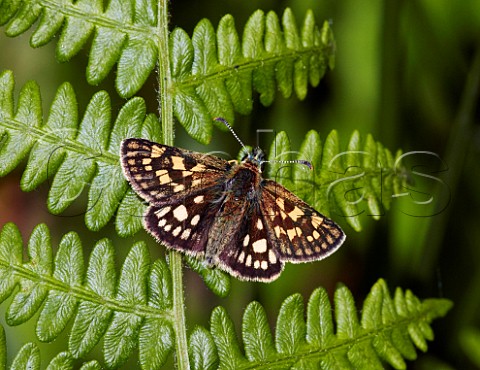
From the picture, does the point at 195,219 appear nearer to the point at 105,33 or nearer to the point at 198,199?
the point at 198,199

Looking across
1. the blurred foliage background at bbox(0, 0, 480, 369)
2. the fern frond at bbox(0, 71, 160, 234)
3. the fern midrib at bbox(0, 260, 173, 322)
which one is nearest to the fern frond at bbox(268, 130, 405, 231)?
the fern frond at bbox(0, 71, 160, 234)

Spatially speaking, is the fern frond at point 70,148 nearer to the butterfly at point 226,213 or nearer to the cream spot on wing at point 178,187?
the butterfly at point 226,213

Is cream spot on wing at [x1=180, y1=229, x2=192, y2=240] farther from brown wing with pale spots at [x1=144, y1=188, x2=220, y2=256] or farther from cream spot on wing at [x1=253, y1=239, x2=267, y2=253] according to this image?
cream spot on wing at [x1=253, y1=239, x2=267, y2=253]

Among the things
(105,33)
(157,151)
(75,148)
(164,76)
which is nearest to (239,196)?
(157,151)

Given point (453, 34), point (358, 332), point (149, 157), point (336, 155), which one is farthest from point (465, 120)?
point (149, 157)

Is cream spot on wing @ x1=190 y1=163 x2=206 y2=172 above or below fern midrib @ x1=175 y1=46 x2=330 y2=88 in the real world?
below

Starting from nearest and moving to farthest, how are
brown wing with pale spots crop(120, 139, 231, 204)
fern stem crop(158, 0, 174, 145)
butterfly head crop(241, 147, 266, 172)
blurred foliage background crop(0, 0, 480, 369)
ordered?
brown wing with pale spots crop(120, 139, 231, 204) < fern stem crop(158, 0, 174, 145) < butterfly head crop(241, 147, 266, 172) < blurred foliage background crop(0, 0, 480, 369)
